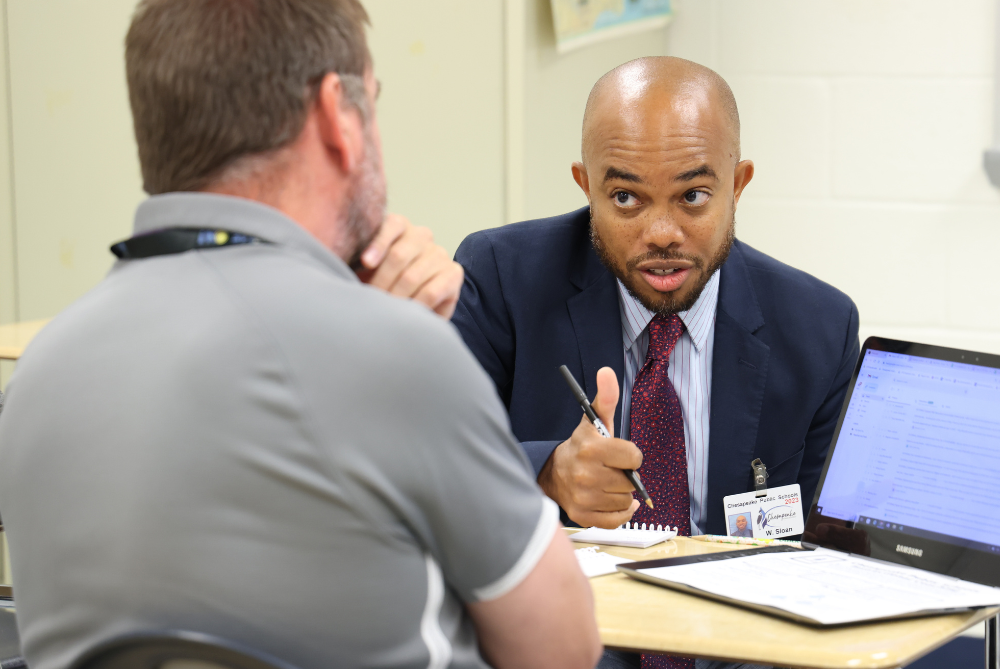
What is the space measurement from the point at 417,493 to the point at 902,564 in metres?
0.77

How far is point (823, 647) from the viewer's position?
38.8 inches

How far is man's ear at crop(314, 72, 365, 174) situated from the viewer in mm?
859

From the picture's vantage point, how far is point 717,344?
1.70 metres

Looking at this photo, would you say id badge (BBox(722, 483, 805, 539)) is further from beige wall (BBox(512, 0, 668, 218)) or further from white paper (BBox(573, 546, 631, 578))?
beige wall (BBox(512, 0, 668, 218))

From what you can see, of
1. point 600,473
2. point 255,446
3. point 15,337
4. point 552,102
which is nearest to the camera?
point 255,446

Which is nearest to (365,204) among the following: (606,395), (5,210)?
(606,395)

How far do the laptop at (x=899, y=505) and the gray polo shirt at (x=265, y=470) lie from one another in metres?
0.49

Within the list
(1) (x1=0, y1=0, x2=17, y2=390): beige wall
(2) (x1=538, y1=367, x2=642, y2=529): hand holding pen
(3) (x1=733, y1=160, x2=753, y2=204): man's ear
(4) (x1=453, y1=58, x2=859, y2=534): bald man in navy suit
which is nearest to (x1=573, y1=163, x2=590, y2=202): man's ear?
(4) (x1=453, y1=58, x2=859, y2=534): bald man in navy suit

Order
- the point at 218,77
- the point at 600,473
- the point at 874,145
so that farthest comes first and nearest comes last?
1. the point at 874,145
2. the point at 600,473
3. the point at 218,77

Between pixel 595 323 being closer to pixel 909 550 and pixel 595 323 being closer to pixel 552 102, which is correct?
pixel 909 550

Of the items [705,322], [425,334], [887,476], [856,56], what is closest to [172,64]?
[425,334]

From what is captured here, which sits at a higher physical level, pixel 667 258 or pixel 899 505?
pixel 667 258

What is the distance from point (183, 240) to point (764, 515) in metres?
1.01

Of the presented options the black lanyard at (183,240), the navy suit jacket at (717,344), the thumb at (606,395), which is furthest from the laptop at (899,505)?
the black lanyard at (183,240)
